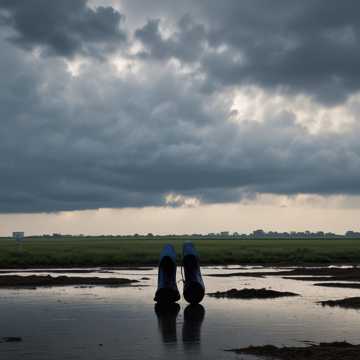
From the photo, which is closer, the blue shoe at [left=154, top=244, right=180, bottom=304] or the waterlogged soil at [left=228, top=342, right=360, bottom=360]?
the waterlogged soil at [left=228, top=342, right=360, bottom=360]

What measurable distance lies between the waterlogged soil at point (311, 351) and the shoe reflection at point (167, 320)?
3.39m

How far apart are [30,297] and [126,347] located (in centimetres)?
1669

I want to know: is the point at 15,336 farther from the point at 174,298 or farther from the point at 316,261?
the point at 316,261

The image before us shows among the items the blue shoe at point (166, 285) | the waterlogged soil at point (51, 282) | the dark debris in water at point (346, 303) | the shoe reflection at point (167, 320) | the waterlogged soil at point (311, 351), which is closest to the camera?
the waterlogged soil at point (311, 351)

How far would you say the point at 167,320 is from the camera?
25781mm

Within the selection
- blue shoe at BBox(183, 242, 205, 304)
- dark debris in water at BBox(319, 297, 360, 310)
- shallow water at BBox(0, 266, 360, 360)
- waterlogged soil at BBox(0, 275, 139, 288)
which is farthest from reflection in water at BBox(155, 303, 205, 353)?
waterlogged soil at BBox(0, 275, 139, 288)

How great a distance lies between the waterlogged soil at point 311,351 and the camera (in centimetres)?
1695

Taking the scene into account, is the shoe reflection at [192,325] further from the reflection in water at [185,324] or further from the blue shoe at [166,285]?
the blue shoe at [166,285]

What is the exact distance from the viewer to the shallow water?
745 inches

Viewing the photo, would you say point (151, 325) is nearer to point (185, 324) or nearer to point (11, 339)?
point (185, 324)

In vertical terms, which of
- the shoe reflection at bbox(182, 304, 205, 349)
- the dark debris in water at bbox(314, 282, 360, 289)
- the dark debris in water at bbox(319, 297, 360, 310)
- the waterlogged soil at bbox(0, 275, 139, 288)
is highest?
the waterlogged soil at bbox(0, 275, 139, 288)

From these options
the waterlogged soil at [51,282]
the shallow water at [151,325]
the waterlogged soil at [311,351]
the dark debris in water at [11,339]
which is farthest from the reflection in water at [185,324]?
the waterlogged soil at [51,282]

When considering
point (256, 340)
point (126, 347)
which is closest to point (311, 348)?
point (256, 340)

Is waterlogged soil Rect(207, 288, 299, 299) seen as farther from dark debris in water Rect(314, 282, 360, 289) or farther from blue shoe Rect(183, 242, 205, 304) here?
dark debris in water Rect(314, 282, 360, 289)
